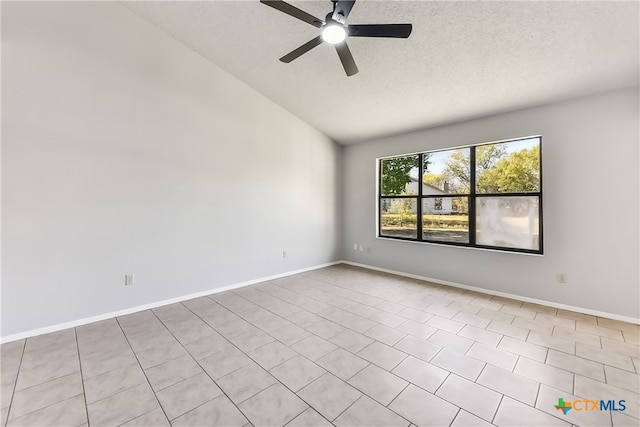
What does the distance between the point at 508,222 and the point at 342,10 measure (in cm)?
349

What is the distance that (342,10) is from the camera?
2.02 metres

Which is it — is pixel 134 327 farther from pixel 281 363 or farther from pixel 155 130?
pixel 155 130


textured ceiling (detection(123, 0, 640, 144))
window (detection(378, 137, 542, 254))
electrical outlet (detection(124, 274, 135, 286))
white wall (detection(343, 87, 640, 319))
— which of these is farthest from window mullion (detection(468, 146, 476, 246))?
electrical outlet (detection(124, 274, 135, 286))

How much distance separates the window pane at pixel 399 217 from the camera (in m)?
4.87

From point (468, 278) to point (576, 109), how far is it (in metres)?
2.56

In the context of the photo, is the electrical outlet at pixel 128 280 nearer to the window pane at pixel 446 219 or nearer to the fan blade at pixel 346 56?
the fan blade at pixel 346 56

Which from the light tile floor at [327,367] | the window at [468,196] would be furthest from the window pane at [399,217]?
the light tile floor at [327,367]

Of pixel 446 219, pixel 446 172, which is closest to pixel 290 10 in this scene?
pixel 446 172

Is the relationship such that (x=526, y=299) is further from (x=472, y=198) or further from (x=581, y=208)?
(x=472, y=198)

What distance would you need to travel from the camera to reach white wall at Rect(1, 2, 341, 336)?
2613 mm

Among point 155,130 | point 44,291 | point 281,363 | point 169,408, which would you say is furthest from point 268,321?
point 155,130

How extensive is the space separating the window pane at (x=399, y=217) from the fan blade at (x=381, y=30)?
3.19 meters

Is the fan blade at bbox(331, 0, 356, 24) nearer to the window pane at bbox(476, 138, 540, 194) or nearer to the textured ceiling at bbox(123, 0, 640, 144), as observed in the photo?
the textured ceiling at bbox(123, 0, 640, 144)

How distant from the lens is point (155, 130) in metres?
3.38
